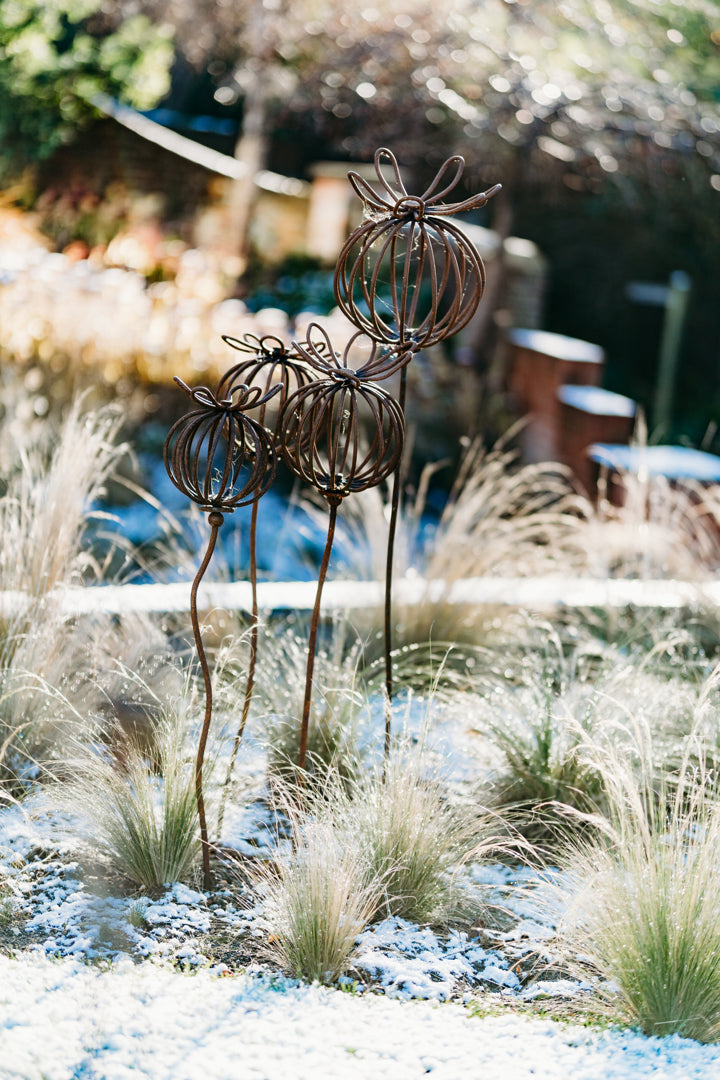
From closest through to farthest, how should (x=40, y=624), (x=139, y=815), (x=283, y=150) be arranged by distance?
(x=139, y=815) < (x=40, y=624) < (x=283, y=150)

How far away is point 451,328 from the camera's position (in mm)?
2068

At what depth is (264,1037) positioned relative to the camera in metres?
1.60

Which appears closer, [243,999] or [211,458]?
[243,999]

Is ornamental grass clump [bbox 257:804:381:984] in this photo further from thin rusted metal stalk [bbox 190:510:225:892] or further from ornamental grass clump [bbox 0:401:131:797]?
ornamental grass clump [bbox 0:401:131:797]

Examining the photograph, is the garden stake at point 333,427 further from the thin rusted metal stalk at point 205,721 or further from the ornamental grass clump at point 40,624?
the ornamental grass clump at point 40,624

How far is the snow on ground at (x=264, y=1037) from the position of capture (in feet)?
4.97

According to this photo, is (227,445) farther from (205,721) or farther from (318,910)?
(318,910)

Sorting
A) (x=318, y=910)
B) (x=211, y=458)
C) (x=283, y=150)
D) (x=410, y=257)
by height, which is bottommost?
(x=318, y=910)

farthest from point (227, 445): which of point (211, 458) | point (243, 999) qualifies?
point (243, 999)

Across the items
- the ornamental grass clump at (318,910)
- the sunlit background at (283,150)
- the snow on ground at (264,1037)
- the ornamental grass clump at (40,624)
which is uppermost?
the sunlit background at (283,150)

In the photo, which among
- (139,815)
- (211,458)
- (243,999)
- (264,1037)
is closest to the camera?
(264,1037)

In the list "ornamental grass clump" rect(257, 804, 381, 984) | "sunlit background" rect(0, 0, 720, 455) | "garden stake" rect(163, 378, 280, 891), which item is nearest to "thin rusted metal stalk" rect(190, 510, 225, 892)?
"garden stake" rect(163, 378, 280, 891)

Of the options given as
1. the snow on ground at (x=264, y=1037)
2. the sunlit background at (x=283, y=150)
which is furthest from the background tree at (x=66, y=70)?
the snow on ground at (x=264, y=1037)

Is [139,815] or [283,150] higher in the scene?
[283,150]
